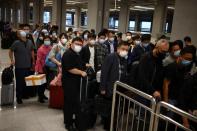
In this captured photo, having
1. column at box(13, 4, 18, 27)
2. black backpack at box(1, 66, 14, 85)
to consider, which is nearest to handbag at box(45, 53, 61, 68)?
black backpack at box(1, 66, 14, 85)

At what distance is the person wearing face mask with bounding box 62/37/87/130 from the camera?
3.90 meters

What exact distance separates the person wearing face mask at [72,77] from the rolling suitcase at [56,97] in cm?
102

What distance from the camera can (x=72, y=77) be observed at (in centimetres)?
399

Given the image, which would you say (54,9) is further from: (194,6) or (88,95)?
(88,95)

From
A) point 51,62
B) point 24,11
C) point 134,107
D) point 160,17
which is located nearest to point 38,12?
point 24,11

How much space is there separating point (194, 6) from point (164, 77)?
150 inches

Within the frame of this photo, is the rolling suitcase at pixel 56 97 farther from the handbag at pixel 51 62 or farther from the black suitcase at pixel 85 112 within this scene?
the black suitcase at pixel 85 112

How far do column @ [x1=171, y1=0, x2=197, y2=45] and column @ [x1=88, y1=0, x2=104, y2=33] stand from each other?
3.14 metres

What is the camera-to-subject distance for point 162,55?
3.63 metres

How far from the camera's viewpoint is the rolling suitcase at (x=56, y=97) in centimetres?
511

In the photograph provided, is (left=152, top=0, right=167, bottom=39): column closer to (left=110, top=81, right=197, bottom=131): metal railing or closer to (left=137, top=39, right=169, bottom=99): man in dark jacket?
(left=137, top=39, right=169, bottom=99): man in dark jacket

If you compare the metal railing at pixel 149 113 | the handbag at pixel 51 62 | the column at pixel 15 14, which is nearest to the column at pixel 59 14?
the handbag at pixel 51 62

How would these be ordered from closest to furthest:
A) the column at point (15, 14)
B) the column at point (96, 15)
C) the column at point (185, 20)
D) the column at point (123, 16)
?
the column at point (185, 20) → the column at point (96, 15) → the column at point (123, 16) → the column at point (15, 14)

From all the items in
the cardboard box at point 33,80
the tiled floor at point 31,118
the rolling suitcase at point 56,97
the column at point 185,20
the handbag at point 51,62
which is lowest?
the tiled floor at point 31,118
